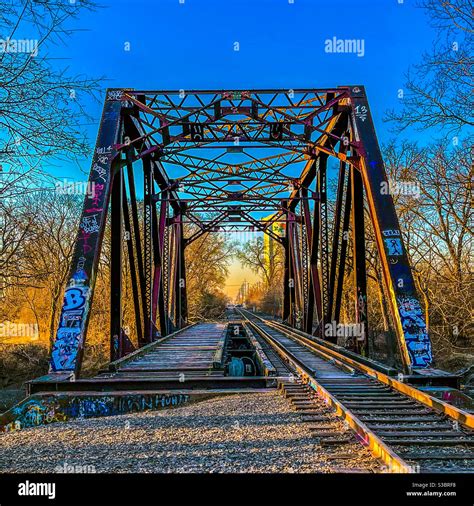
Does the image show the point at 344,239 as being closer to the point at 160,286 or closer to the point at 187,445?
the point at 160,286

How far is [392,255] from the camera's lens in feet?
25.6

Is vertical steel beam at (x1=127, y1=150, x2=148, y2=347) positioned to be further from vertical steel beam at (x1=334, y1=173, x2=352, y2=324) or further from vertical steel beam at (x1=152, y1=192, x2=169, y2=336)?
vertical steel beam at (x1=334, y1=173, x2=352, y2=324)

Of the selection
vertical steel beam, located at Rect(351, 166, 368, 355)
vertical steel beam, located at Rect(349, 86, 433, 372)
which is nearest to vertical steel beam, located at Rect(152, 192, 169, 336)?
vertical steel beam, located at Rect(351, 166, 368, 355)

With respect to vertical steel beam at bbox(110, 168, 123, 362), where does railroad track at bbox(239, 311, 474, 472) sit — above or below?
below

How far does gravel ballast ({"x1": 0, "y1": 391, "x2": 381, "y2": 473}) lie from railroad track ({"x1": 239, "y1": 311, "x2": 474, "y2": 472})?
248 mm

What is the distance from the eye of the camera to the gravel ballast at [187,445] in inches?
140

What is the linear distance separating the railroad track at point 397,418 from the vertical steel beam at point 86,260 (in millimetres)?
3369

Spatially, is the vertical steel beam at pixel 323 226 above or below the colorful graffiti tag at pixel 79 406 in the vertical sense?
above

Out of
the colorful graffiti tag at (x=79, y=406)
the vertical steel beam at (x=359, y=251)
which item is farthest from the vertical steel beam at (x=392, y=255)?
the colorful graffiti tag at (x=79, y=406)

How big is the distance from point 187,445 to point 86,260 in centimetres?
452

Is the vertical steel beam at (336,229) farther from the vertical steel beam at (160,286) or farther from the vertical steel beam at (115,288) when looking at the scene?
the vertical steel beam at (115,288)

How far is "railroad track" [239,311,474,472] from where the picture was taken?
3.57 metres

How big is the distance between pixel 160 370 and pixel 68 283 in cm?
229
